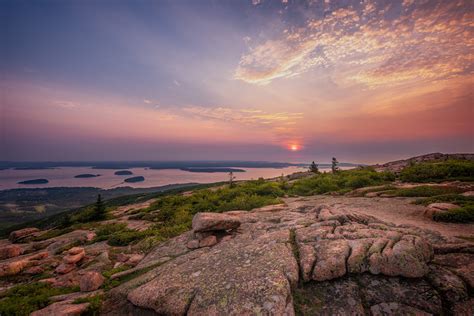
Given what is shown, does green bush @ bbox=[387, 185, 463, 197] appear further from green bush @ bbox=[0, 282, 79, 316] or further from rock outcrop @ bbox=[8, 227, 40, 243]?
rock outcrop @ bbox=[8, 227, 40, 243]

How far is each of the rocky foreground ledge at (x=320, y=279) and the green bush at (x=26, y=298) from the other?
201cm

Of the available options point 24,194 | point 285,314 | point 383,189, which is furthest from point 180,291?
point 24,194

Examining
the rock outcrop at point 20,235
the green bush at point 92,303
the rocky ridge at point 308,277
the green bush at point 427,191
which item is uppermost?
the green bush at point 427,191

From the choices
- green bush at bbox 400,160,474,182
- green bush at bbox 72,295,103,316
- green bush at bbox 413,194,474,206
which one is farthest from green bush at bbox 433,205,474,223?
green bush at bbox 72,295,103,316

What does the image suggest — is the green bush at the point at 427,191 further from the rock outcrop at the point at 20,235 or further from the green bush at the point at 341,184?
the rock outcrop at the point at 20,235

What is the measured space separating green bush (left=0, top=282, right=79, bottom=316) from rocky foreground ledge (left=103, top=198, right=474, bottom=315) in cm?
201

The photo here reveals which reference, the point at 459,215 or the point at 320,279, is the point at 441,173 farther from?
the point at 320,279

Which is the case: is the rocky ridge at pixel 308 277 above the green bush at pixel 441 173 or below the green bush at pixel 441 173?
below

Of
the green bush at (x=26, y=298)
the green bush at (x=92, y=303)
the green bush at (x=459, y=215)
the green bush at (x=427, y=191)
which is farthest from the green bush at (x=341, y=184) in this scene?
the green bush at (x=26, y=298)

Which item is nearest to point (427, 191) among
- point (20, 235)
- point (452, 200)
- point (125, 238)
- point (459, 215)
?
point (452, 200)

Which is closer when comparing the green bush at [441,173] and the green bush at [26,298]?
the green bush at [26,298]

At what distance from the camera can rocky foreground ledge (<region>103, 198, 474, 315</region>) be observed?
391 cm

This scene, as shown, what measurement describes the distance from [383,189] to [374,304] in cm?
1213

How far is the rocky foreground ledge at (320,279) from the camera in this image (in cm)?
391
